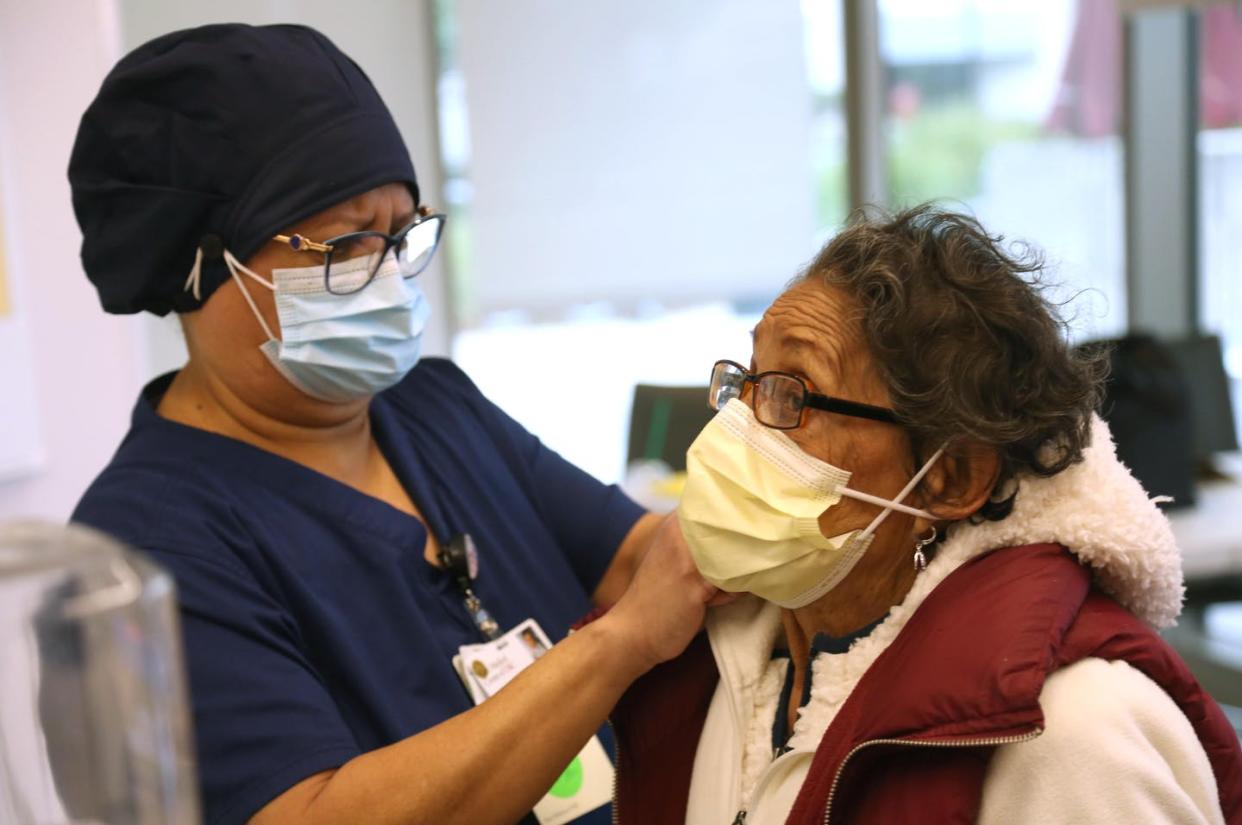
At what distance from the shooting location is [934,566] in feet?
4.06

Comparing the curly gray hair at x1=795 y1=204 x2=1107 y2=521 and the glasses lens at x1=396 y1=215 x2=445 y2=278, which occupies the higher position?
the glasses lens at x1=396 y1=215 x2=445 y2=278

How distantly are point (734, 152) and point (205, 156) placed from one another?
405cm

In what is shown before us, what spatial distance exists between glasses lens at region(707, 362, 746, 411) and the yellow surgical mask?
0.11ft

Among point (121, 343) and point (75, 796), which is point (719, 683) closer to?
point (75, 796)

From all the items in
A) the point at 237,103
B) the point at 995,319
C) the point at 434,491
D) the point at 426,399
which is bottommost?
the point at 434,491

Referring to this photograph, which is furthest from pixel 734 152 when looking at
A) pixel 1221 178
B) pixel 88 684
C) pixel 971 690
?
pixel 88 684

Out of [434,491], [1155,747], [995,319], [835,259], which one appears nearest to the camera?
[1155,747]

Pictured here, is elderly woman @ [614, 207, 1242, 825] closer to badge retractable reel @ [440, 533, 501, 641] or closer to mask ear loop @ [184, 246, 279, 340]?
badge retractable reel @ [440, 533, 501, 641]

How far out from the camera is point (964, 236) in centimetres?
123

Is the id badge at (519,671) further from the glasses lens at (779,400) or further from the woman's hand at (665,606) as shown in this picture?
the glasses lens at (779,400)

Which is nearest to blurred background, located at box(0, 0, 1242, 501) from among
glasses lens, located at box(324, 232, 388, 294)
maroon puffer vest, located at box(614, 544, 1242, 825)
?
glasses lens, located at box(324, 232, 388, 294)

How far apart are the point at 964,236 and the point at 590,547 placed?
0.79 m

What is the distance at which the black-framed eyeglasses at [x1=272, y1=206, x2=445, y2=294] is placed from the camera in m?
1.54

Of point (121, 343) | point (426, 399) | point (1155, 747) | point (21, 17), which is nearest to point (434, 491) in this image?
point (426, 399)
